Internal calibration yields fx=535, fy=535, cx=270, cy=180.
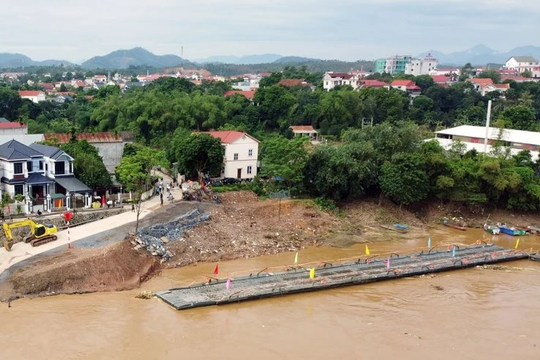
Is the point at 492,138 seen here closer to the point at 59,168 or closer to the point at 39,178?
the point at 59,168

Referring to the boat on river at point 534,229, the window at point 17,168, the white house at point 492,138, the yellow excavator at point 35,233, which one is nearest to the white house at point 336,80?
the white house at point 492,138

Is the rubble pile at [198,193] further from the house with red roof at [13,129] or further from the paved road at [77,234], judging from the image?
the house with red roof at [13,129]

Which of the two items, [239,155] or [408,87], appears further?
[408,87]

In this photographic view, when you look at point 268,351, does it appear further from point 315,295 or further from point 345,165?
point 345,165

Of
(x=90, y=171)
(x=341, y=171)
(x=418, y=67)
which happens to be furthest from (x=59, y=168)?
(x=418, y=67)

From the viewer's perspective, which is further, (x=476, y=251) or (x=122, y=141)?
(x=122, y=141)

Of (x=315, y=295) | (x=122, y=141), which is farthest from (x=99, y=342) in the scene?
(x=122, y=141)

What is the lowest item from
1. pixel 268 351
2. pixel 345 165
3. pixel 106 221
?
pixel 268 351
